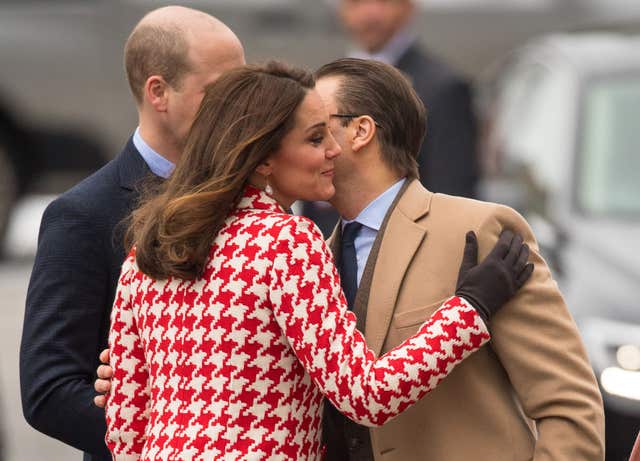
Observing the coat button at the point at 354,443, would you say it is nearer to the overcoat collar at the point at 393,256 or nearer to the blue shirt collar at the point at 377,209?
the overcoat collar at the point at 393,256

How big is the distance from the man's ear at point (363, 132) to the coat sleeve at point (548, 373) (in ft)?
1.52

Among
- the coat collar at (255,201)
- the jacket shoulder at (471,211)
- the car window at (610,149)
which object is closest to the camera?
the coat collar at (255,201)

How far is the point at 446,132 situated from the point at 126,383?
3.76 metres

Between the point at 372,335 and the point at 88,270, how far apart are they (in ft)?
2.46

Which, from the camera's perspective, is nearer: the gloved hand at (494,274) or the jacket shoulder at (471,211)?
the gloved hand at (494,274)

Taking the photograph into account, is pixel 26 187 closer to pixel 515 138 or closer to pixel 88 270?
pixel 515 138

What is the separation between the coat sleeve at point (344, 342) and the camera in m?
2.90

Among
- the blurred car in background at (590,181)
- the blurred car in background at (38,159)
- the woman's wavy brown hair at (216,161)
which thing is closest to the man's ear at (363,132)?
the woman's wavy brown hair at (216,161)

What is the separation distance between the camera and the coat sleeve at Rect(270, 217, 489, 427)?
9.53ft

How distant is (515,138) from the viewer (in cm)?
834

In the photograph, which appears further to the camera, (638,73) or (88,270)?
(638,73)

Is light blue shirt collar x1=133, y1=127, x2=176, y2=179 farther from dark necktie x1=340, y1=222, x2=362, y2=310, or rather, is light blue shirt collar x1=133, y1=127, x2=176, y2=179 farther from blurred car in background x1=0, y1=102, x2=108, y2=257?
blurred car in background x1=0, y1=102, x2=108, y2=257

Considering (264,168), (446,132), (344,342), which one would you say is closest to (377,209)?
(264,168)

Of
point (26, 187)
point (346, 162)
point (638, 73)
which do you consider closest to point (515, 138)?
point (638, 73)
